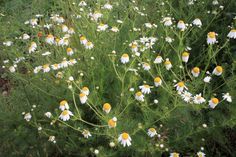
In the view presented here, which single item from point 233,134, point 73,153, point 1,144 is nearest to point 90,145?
point 73,153

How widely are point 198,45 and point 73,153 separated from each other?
5.19ft

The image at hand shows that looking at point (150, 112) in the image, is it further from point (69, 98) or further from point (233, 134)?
point (233, 134)

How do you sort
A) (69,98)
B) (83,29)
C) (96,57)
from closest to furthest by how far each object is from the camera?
(69,98) < (96,57) < (83,29)

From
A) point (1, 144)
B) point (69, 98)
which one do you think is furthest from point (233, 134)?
point (1, 144)

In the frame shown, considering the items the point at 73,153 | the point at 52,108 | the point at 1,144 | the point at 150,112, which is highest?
the point at 150,112

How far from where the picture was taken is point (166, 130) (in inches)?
Result: 89.7

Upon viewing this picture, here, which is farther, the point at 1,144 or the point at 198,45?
the point at 198,45

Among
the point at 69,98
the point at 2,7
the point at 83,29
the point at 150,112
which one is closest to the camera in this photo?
the point at 150,112

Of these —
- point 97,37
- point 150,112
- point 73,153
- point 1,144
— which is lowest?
point 1,144

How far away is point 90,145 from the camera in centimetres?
232

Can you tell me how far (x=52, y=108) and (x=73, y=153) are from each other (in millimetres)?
386

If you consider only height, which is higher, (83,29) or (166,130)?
(83,29)

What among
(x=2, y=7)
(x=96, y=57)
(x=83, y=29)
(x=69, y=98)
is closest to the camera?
(x=69, y=98)

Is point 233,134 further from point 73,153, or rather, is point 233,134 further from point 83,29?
point 83,29
